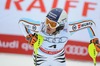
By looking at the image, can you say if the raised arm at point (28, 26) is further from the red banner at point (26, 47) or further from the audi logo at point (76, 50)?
the audi logo at point (76, 50)

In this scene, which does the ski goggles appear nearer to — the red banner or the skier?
the skier

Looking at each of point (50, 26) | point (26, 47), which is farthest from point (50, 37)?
point (26, 47)

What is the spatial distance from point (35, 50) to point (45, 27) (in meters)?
0.16

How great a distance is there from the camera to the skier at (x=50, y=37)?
6.19 ft

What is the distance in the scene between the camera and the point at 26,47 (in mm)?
1938

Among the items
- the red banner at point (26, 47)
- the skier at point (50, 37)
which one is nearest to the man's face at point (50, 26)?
the skier at point (50, 37)

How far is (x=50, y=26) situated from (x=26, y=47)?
0.21 m

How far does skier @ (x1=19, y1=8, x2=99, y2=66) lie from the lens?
1.89 meters

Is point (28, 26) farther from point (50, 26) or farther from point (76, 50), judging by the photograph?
point (76, 50)

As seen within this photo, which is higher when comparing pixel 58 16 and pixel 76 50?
pixel 58 16

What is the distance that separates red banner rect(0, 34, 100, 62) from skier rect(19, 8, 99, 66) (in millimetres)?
37

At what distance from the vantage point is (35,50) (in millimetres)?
1910

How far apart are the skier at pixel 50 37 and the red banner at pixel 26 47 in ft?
0.12

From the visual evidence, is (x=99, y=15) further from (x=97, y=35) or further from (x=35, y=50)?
(x=35, y=50)
